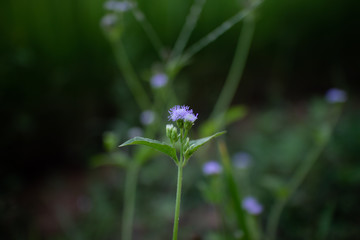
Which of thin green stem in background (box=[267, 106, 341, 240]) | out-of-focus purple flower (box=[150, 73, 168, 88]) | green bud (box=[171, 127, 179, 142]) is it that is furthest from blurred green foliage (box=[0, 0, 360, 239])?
green bud (box=[171, 127, 179, 142])

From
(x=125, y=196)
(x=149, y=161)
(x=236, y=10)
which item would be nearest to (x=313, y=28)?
(x=236, y=10)

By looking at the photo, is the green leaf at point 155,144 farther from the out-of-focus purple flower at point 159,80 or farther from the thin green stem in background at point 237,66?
the thin green stem in background at point 237,66

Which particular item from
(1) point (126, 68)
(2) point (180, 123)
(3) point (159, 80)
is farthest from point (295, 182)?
(1) point (126, 68)

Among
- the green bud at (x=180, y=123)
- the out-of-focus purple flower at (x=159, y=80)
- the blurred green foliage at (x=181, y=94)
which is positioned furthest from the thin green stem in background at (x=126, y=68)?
the green bud at (x=180, y=123)

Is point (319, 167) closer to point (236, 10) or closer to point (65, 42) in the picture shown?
point (236, 10)

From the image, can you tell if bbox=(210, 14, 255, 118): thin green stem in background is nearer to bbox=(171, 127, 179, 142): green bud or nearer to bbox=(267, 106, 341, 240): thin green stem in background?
bbox=(267, 106, 341, 240): thin green stem in background

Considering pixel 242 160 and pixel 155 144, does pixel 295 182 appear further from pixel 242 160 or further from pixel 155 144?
pixel 155 144
